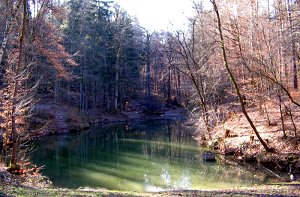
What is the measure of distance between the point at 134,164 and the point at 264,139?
750 cm

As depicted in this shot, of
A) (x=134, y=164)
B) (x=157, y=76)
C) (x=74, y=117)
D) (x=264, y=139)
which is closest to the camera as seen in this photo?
(x=264, y=139)

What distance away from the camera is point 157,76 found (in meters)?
63.3

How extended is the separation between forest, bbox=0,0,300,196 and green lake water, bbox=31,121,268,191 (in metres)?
1.10

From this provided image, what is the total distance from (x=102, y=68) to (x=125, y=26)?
22.1 ft

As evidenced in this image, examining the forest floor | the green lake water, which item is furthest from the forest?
the green lake water

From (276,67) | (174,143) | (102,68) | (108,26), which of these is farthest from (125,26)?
(276,67)

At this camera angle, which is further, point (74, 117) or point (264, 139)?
point (74, 117)

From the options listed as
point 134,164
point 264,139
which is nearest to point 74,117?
point 134,164

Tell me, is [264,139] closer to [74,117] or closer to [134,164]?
[134,164]

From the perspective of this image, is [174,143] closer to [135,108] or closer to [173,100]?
[135,108]

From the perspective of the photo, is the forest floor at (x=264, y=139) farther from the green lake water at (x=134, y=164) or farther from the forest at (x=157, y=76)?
the green lake water at (x=134, y=164)

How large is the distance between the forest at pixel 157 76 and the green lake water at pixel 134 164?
1.10m

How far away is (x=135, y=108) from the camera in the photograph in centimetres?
5091

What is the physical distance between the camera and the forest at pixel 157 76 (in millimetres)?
15523
